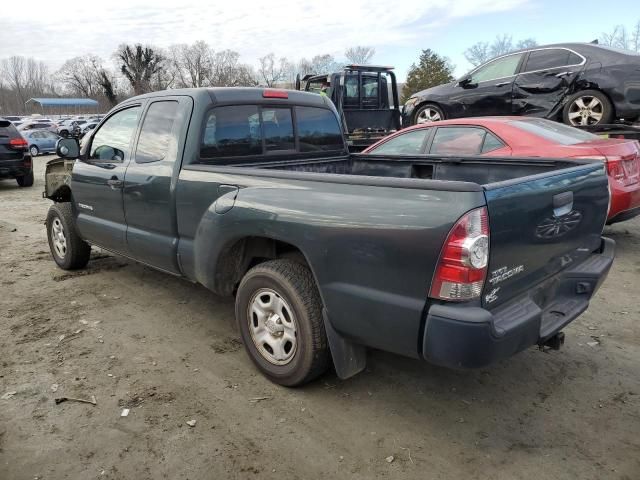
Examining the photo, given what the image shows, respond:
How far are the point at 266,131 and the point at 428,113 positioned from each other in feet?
23.5

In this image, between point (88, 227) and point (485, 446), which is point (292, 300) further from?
point (88, 227)

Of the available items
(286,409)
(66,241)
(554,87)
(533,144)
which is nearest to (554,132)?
(533,144)

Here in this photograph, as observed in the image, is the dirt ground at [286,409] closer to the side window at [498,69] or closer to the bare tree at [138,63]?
the side window at [498,69]

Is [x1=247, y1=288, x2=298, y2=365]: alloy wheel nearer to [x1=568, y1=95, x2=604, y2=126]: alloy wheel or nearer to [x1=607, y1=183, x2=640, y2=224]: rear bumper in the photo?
[x1=607, y1=183, x2=640, y2=224]: rear bumper

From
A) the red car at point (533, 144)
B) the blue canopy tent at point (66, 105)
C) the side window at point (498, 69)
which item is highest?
the blue canopy tent at point (66, 105)

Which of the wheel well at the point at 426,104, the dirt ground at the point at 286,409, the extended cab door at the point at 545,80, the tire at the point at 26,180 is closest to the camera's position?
the dirt ground at the point at 286,409

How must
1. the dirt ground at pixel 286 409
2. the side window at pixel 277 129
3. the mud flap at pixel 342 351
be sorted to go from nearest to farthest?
the dirt ground at pixel 286 409 < the mud flap at pixel 342 351 < the side window at pixel 277 129

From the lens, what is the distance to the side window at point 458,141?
5.99 meters

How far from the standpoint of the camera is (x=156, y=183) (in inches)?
155

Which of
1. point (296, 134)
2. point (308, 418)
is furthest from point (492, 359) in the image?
point (296, 134)

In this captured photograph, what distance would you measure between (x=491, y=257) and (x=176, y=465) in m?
1.86

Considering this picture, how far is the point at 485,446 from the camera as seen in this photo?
2.70 m

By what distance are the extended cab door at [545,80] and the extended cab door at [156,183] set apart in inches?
275

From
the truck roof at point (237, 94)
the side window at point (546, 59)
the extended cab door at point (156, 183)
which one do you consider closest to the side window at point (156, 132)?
the extended cab door at point (156, 183)
